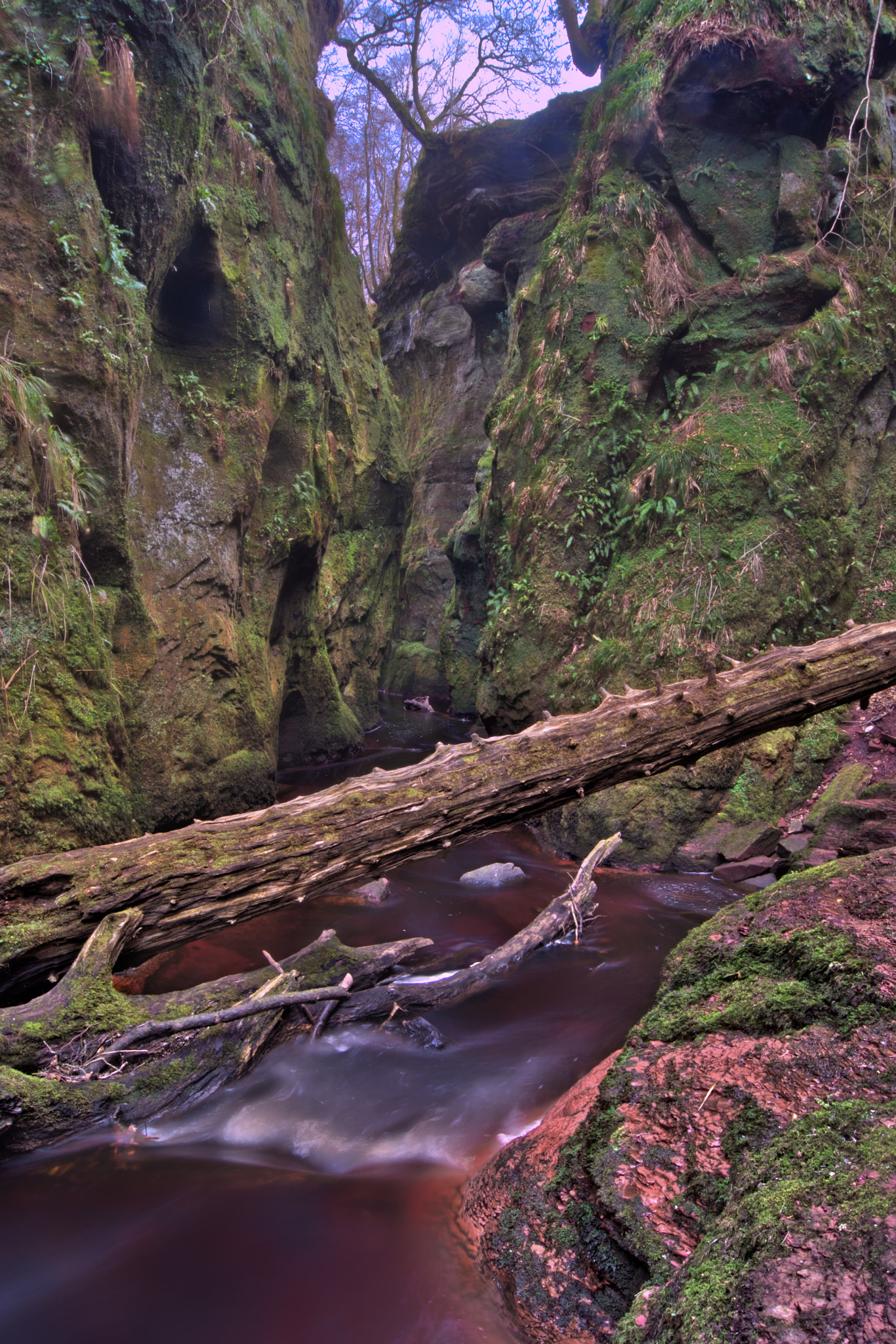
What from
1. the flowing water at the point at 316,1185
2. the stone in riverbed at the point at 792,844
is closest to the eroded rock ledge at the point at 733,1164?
the flowing water at the point at 316,1185

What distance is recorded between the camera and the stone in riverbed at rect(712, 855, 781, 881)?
5.82 m

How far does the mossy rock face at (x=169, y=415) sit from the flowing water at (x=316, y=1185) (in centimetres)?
207

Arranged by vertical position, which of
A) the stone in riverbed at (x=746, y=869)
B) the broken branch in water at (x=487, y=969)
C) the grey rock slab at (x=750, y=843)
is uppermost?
the broken branch in water at (x=487, y=969)

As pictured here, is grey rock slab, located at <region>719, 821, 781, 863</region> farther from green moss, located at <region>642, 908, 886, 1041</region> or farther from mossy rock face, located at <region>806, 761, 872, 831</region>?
green moss, located at <region>642, 908, 886, 1041</region>

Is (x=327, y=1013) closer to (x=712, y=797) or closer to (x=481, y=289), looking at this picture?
(x=712, y=797)

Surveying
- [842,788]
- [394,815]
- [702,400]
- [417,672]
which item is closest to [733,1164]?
[394,815]

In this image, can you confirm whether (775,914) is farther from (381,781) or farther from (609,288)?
(609,288)

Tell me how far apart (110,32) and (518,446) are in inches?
234

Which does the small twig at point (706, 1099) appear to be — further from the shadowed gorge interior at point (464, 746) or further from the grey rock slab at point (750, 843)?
the grey rock slab at point (750, 843)

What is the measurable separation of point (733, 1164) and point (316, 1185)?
1809mm

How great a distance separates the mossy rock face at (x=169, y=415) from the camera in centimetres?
479

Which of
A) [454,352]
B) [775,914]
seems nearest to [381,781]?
[775,914]

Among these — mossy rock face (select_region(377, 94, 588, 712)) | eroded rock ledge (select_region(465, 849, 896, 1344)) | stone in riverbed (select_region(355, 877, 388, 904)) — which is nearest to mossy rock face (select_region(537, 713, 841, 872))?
stone in riverbed (select_region(355, 877, 388, 904))

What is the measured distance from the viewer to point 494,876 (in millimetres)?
6504
